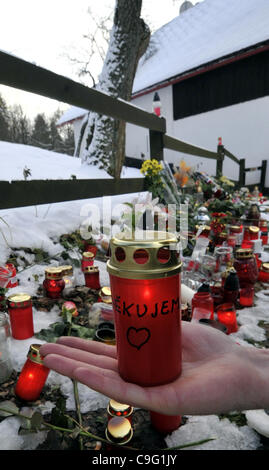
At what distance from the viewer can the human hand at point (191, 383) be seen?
731 millimetres

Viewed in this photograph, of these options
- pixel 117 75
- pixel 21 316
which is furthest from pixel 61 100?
pixel 117 75

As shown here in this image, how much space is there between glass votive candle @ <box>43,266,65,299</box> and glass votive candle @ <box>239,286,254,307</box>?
1.25 m

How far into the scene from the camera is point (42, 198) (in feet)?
7.99

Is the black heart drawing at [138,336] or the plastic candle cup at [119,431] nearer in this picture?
the black heart drawing at [138,336]

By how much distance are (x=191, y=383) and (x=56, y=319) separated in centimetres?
115

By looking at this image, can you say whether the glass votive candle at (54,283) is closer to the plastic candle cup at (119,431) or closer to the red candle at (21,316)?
the red candle at (21,316)

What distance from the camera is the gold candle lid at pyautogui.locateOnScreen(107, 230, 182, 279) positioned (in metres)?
0.69

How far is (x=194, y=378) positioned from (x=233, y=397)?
0.10 meters

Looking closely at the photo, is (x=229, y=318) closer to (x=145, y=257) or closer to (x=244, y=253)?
(x=244, y=253)

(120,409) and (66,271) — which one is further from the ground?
(66,271)

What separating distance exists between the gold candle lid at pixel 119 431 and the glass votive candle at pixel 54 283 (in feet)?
3.32

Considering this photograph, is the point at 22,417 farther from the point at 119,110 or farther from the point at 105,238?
the point at 119,110

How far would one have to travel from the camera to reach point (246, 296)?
6.93ft

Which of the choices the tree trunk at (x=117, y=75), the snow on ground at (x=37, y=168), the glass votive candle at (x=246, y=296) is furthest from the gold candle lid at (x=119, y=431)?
the tree trunk at (x=117, y=75)
